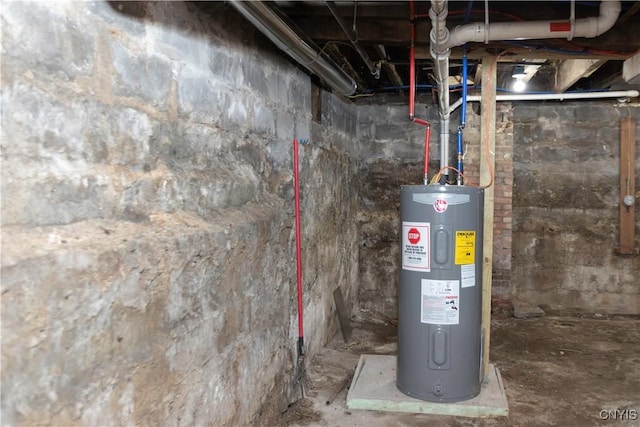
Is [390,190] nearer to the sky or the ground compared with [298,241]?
nearer to the sky

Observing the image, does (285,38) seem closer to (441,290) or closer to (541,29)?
(541,29)

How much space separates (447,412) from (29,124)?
245 cm

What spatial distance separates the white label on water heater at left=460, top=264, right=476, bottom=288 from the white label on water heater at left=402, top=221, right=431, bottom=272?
0.18 metres

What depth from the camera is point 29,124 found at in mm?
1020

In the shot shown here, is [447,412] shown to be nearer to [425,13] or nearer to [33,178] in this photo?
[425,13]

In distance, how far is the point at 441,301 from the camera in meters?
2.65

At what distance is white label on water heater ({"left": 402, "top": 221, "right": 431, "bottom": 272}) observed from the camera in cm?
263

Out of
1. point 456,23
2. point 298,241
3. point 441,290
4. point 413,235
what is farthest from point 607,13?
point 298,241

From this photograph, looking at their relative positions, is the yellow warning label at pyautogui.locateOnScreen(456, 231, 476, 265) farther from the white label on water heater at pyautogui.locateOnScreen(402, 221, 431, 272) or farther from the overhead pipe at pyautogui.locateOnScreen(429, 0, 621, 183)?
the overhead pipe at pyautogui.locateOnScreen(429, 0, 621, 183)

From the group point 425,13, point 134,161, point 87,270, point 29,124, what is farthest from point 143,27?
point 425,13

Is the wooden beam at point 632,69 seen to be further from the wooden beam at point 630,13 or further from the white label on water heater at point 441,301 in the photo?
the white label on water heater at point 441,301
